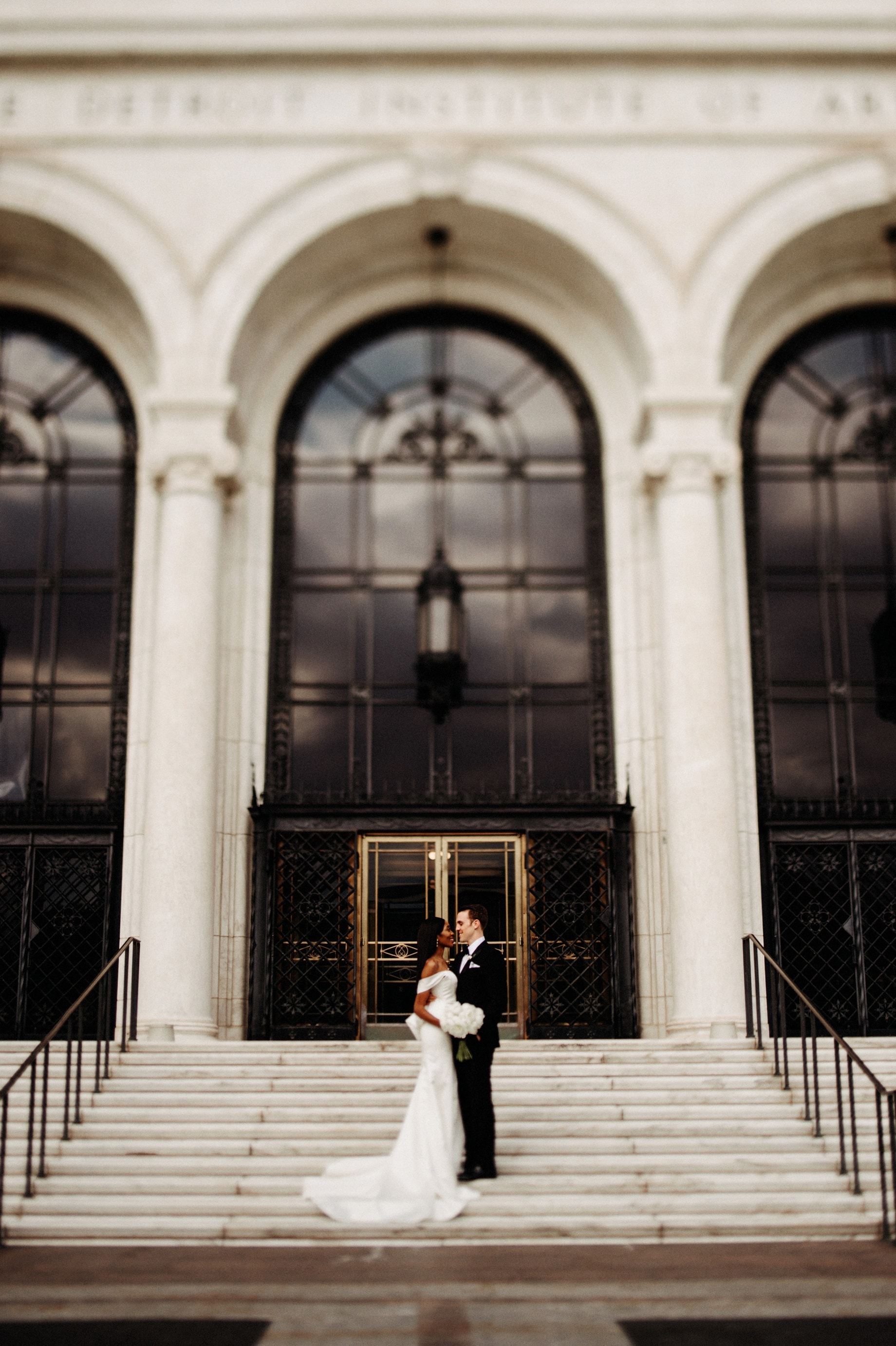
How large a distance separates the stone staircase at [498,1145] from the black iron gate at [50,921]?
269 centimetres

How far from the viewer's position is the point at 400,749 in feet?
52.2

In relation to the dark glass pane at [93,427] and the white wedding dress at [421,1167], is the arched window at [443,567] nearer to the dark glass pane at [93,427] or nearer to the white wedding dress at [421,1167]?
the dark glass pane at [93,427]

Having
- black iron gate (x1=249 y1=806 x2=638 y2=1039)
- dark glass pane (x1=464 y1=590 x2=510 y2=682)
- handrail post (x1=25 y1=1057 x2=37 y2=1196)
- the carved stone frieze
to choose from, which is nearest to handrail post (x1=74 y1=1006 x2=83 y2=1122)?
handrail post (x1=25 y1=1057 x2=37 y2=1196)

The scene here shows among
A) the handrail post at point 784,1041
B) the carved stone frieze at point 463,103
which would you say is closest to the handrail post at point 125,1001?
the handrail post at point 784,1041

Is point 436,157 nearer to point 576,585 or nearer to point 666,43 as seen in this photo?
point 666,43

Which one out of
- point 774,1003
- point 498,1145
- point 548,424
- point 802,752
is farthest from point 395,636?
point 498,1145

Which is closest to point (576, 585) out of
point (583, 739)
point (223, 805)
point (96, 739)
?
point (583, 739)

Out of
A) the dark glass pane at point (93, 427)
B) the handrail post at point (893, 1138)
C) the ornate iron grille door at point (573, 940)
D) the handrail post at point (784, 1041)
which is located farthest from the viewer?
the dark glass pane at point (93, 427)

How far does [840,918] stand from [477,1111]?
7444 mm

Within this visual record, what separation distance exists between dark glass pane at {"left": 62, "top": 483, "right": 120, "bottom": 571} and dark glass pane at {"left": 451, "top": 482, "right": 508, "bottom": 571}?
410cm

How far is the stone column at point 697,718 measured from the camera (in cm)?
1395

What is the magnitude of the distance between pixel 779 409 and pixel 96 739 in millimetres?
9227

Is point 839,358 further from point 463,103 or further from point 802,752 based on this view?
point 463,103

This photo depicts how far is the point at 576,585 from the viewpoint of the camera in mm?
16688
